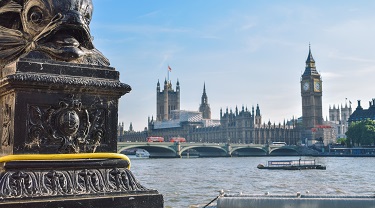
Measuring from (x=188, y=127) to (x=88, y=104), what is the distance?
118844 mm

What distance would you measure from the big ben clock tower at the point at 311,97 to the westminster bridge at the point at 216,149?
102 feet

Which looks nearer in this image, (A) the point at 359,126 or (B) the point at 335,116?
(A) the point at 359,126

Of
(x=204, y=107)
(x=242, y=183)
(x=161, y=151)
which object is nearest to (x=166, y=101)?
(x=204, y=107)

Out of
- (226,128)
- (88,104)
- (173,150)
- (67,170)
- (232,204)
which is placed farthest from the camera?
(226,128)

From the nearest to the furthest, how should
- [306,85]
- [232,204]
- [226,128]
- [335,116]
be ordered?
[232,204], [226,128], [306,85], [335,116]

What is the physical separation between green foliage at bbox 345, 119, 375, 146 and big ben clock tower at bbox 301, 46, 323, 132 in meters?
32.2

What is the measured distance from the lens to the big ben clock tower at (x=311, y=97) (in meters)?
120

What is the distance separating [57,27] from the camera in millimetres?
2244

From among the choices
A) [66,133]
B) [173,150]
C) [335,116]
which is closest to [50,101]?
[66,133]

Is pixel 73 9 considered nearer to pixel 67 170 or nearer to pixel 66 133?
pixel 66 133

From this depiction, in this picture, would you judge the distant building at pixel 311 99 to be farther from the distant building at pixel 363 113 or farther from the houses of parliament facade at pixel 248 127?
the distant building at pixel 363 113

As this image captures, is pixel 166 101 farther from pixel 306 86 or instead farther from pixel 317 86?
pixel 317 86

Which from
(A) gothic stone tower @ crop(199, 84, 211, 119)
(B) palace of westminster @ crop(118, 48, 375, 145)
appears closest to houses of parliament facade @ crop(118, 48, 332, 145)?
(B) palace of westminster @ crop(118, 48, 375, 145)

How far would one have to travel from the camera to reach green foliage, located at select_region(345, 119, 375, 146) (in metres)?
82.3
